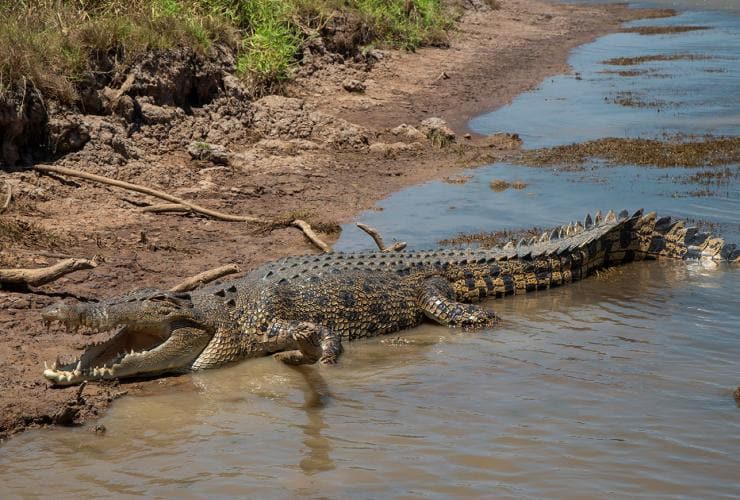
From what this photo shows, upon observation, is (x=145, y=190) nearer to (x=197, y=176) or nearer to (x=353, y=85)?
(x=197, y=176)

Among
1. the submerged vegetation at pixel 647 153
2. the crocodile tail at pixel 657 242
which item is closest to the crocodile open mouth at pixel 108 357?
the crocodile tail at pixel 657 242

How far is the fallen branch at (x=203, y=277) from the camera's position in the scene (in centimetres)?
699

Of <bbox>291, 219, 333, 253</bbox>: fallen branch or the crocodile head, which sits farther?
<bbox>291, 219, 333, 253</bbox>: fallen branch

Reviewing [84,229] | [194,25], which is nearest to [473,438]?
[84,229]

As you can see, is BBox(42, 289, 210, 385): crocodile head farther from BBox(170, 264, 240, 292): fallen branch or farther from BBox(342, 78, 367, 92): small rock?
BBox(342, 78, 367, 92): small rock

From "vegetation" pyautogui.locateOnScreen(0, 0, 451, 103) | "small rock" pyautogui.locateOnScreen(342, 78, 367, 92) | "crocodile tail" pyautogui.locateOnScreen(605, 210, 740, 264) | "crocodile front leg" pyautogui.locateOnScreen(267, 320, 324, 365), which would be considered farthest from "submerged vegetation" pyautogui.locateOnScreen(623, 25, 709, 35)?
"crocodile front leg" pyautogui.locateOnScreen(267, 320, 324, 365)

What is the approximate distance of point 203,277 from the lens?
718 cm

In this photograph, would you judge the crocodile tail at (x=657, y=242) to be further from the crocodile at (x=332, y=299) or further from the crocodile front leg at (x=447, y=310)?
the crocodile front leg at (x=447, y=310)

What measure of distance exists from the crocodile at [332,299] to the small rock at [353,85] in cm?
741

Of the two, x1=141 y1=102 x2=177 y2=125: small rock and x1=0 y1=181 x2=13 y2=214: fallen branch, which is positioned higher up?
x1=141 y1=102 x2=177 y2=125: small rock

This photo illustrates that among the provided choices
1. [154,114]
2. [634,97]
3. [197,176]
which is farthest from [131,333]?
[634,97]

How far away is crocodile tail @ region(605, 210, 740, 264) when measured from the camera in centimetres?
812

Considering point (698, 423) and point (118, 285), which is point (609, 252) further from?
point (118, 285)

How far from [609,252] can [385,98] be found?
7841mm
